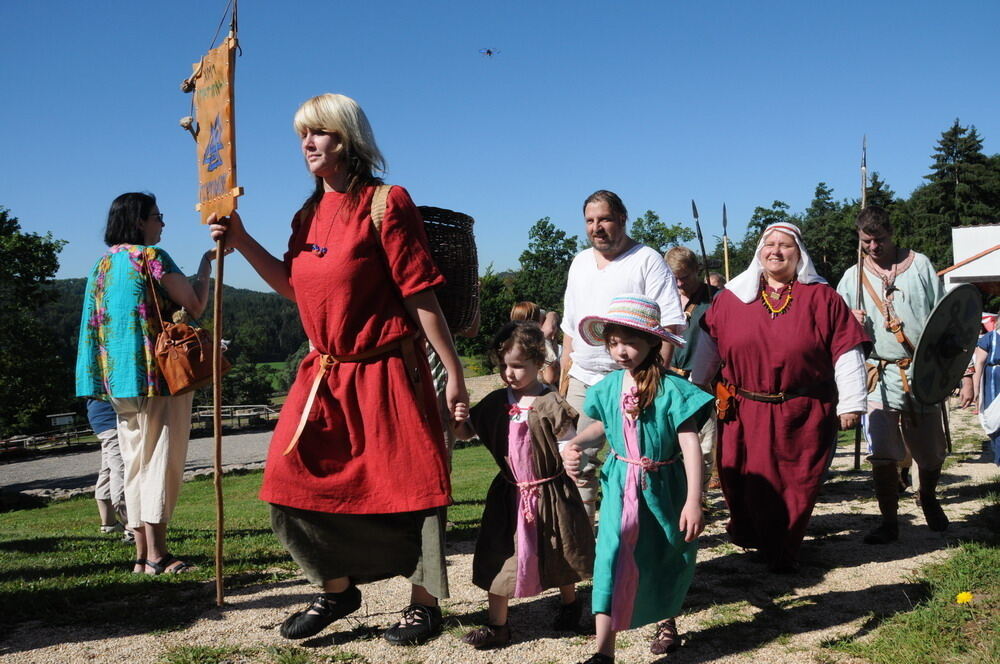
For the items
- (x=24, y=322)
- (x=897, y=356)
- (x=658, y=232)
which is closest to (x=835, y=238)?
(x=658, y=232)

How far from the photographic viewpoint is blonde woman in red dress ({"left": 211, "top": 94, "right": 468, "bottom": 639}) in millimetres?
3121

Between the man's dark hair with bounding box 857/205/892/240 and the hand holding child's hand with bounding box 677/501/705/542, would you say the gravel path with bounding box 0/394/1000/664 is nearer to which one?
the hand holding child's hand with bounding box 677/501/705/542

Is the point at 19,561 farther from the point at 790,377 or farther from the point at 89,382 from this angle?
the point at 790,377

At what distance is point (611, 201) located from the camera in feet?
14.8

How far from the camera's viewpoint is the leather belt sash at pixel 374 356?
3.14 meters

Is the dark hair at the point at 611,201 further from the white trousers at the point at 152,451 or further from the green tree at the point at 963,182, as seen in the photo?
the green tree at the point at 963,182

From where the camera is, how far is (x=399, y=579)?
4.41 metres

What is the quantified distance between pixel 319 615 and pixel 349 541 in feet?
1.29

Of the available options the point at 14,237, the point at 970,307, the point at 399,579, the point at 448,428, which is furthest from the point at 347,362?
the point at 14,237

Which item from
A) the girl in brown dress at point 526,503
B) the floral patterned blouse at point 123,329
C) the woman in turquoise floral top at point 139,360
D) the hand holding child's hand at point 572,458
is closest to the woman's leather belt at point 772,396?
the girl in brown dress at point 526,503

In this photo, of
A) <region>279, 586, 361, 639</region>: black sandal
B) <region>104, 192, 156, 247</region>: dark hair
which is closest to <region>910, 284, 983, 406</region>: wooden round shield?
<region>279, 586, 361, 639</region>: black sandal

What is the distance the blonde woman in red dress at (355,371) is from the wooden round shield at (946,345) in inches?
122

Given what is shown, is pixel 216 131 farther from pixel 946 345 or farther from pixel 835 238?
pixel 835 238

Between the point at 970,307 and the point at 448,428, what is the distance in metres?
3.46
